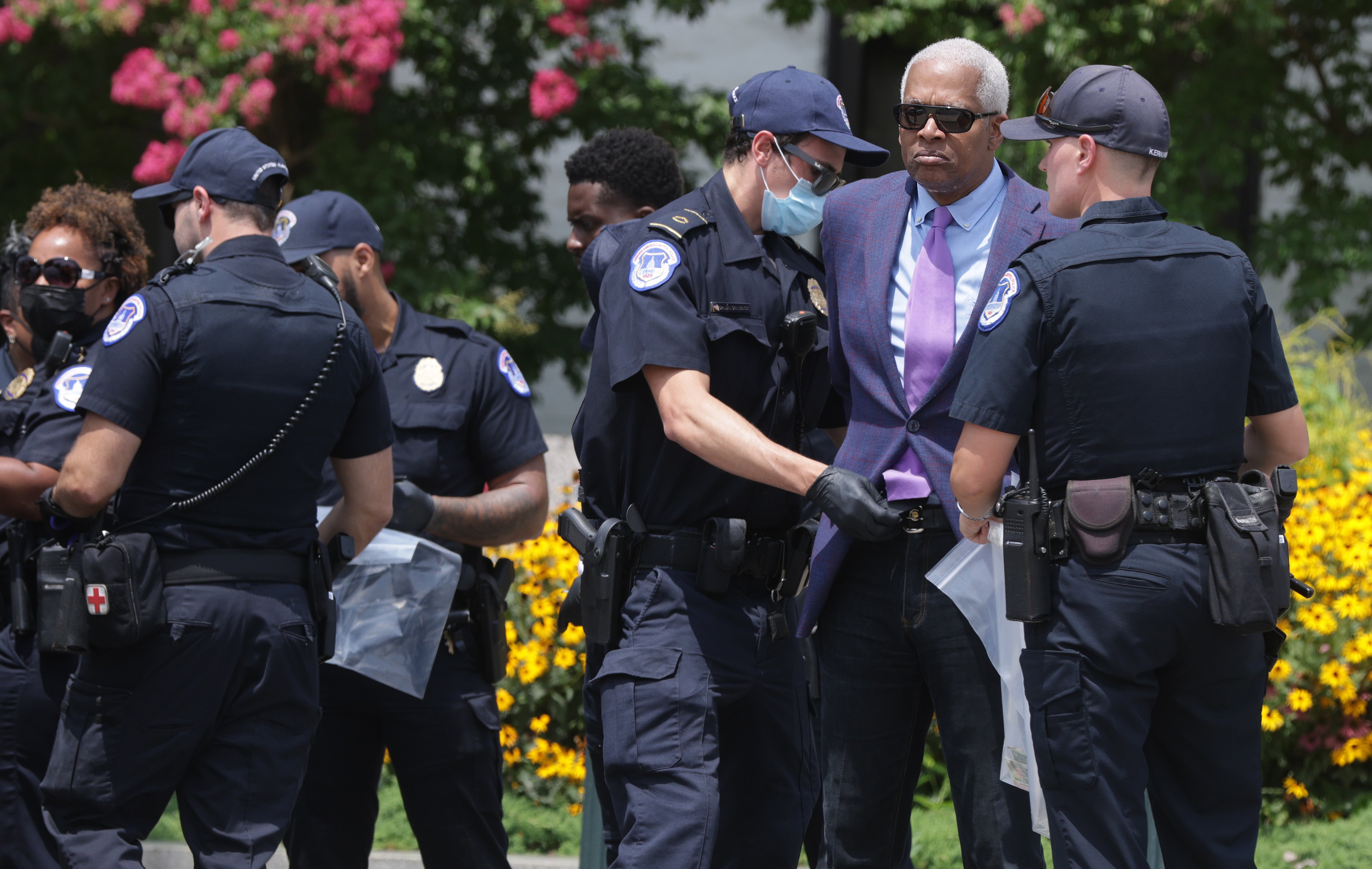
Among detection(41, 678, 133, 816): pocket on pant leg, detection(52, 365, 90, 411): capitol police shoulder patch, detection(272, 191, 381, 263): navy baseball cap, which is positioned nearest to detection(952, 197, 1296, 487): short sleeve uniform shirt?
detection(41, 678, 133, 816): pocket on pant leg

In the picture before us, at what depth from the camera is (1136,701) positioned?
285 centimetres

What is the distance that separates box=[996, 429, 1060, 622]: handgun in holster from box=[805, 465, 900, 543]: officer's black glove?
9.2 inches

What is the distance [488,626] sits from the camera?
4.05 m

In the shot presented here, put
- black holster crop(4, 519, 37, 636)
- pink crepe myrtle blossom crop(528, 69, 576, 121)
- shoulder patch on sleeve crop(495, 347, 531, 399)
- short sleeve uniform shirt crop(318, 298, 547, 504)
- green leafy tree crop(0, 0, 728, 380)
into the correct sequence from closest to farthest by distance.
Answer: black holster crop(4, 519, 37, 636) < short sleeve uniform shirt crop(318, 298, 547, 504) < shoulder patch on sleeve crop(495, 347, 531, 399) < green leafy tree crop(0, 0, 728, 380) < pink crepe myrtle blossom crop(528, 69, 576, 121)

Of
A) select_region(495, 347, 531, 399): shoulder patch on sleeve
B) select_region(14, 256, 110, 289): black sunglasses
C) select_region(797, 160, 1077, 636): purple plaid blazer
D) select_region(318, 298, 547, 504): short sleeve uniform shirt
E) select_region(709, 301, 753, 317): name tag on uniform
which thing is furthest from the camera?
select_region(495, 347, 531, 399): shoulder patch on sleeve

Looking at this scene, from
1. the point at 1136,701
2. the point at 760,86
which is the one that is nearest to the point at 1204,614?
the point at 1136,701

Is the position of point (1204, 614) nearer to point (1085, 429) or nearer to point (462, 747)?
point (1085, 429)

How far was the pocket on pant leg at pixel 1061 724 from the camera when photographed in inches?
111

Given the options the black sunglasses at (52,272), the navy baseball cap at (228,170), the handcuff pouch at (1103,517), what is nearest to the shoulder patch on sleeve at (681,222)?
the navy baseball cap at (228,170)

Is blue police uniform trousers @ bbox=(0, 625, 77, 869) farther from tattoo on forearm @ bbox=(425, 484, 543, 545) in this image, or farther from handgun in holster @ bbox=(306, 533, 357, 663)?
tattoo on forearm @ bbox=(425, 484, 543, 545)

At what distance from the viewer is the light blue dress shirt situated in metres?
3.19

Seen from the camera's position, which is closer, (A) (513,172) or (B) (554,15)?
(B) (554,15)

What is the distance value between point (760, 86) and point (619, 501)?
3.36 ft

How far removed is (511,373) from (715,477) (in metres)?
1.21
